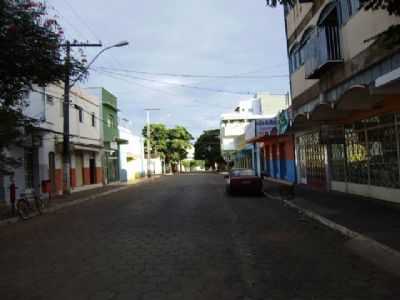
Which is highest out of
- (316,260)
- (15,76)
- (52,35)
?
(52,35)

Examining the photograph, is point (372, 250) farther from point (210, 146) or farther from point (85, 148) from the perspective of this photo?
point (210, 146)

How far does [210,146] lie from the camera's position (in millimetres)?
98562

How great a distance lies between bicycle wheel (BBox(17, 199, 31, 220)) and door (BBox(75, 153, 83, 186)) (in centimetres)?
1722

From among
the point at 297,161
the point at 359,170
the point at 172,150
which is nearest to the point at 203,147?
the point at 172,150

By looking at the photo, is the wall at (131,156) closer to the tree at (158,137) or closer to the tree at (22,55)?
the tree at (158,137)

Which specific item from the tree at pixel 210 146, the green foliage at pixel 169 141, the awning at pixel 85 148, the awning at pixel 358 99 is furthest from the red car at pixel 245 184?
the tree at pixel 210 146

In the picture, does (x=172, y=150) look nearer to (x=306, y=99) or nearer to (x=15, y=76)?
(x=306, y=99)

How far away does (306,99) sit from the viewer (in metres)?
21.7

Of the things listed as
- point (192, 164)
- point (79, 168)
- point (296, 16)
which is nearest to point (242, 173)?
point (296, 16)

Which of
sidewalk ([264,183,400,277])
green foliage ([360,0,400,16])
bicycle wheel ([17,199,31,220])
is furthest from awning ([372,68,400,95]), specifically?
bicycle wheel ([17,199,31,220])

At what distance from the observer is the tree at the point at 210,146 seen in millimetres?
97875

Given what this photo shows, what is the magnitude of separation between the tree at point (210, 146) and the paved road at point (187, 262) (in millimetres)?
84960

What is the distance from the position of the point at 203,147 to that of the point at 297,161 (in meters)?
72.0

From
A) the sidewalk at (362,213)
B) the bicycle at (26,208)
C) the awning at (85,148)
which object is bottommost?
the sidewalk at (362,213)
